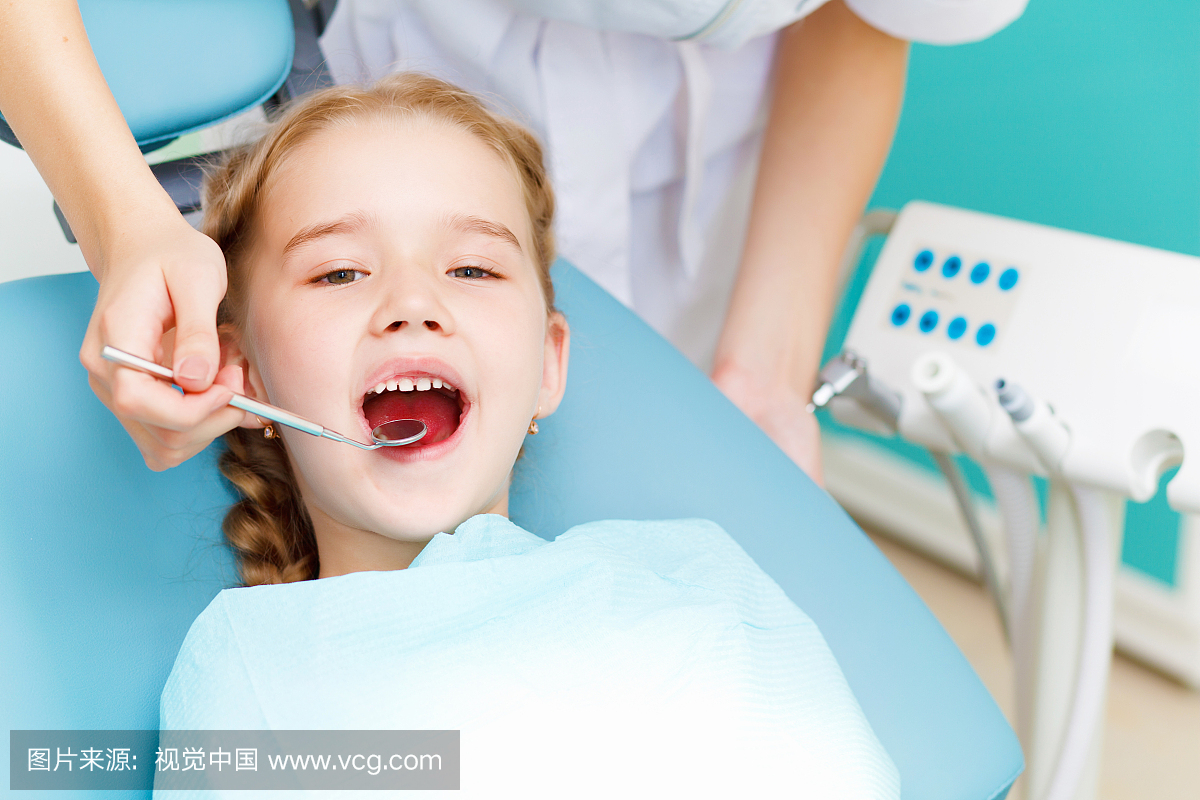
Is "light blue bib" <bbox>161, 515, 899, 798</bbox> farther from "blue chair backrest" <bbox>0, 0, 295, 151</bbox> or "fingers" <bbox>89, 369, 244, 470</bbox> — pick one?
"blue chair backrest" <bbox>0, 0, 295, 151</bbox>

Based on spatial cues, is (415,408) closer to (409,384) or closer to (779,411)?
(409,384)

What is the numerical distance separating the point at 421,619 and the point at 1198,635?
1.50 m

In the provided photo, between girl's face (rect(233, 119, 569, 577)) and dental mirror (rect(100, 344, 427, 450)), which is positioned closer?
dental mirror (rect(100, 344, 427, 450))

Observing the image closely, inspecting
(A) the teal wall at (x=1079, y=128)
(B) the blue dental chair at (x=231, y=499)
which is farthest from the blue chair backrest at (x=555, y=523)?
(A) the teal wall at (x=1079, y=128)

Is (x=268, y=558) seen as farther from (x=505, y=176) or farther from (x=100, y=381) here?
(x=505, y=176)

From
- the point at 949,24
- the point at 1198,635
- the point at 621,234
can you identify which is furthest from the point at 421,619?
the point at 1198,635

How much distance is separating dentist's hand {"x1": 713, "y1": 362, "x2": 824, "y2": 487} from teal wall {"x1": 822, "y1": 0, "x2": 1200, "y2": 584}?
732mm

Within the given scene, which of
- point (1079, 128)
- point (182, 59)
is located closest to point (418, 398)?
point (182, 59)

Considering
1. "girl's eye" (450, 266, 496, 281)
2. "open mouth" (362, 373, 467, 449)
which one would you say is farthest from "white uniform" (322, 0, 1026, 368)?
"open mouth" (362, 373, 467, 449)

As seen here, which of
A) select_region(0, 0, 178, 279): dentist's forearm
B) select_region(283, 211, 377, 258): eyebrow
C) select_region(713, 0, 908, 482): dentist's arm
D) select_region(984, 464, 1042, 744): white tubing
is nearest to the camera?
select_region(0, 0, 178, 279): dentist's forearm

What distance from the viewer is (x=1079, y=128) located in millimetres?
1531

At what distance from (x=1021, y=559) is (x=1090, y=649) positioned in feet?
0.45

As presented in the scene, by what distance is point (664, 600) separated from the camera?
2.41 ft

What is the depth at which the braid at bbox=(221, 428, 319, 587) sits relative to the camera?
81cm
